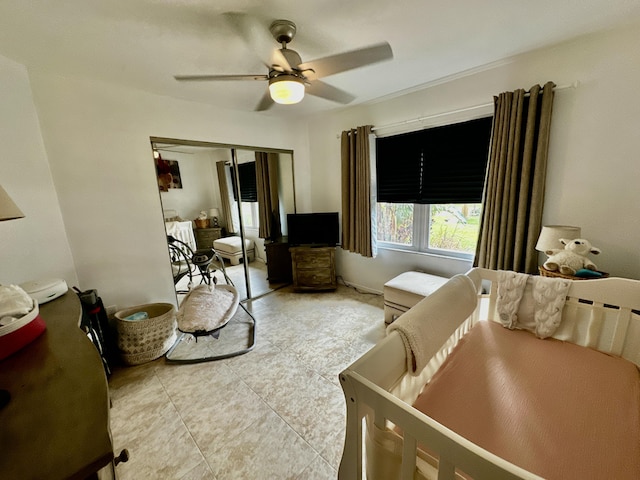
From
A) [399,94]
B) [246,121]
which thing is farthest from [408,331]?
[246,121]

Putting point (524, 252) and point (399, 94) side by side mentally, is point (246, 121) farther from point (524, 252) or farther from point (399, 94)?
point (524, 252)

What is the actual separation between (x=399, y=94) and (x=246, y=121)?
5.71 ft

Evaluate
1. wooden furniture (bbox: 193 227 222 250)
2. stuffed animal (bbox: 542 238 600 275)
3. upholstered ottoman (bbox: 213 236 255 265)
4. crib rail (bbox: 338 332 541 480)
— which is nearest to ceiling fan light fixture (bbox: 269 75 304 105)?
crib rail (bbox: 338 332 541 480)

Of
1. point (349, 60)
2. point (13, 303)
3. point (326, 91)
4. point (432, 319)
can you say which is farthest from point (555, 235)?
point (13, 303)

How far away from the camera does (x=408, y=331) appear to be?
970mm

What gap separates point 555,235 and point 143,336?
10.4ft

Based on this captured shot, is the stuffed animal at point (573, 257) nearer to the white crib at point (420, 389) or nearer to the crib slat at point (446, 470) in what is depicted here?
the white crib at point (420, 389)

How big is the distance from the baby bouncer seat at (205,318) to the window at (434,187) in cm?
192

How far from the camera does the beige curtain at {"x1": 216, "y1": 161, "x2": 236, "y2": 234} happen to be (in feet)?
9.26

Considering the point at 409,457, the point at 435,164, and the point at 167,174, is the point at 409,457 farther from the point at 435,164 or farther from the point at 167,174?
the point at 167,174

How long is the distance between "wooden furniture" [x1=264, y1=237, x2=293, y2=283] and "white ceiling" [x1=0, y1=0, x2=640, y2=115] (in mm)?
2072

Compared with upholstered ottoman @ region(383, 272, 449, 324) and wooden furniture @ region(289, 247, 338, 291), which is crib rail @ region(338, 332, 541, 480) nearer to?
upholstered ottoman @ region(383, 272, 449, 324)

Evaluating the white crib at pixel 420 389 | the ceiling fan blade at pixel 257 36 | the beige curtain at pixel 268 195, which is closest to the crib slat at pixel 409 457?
the white crib at pixel 420 389

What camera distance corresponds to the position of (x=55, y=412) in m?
0.69
